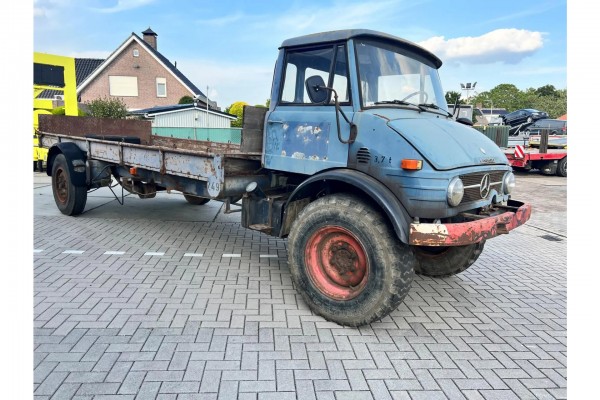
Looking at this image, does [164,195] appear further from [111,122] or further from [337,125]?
[337,125]

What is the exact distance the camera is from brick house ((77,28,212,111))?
34.4 m

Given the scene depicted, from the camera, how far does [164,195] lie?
10.3 meters

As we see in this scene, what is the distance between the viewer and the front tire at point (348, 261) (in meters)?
3.35

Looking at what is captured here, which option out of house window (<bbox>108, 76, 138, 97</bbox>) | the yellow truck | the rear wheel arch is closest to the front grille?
the rear wheel arch

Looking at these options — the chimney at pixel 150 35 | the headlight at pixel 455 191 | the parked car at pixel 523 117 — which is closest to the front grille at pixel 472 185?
the headlight at pixel 455 191

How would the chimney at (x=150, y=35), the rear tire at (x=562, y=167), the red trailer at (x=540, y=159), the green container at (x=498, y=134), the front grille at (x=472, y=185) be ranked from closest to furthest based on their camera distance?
the front grille at (x=472, y=185) → the red trailer at (x=540, y=159) → the rear tire at (x=562, y=167) → the green container at (x=498, y=134) → the chimney at (x=150, y=35)

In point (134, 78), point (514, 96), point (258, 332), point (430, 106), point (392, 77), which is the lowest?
point (258, 332)

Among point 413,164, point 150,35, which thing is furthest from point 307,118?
point 150,35

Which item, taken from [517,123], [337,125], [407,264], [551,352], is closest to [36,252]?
[337,125]

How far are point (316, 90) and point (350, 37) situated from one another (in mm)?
587

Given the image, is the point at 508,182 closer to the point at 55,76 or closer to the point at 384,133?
the point at 384,133

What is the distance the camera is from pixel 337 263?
3779mm

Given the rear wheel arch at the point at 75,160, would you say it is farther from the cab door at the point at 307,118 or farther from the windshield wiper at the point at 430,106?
the windshield wiper at the point at 430,106

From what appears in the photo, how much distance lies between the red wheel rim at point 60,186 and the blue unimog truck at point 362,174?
372cm
